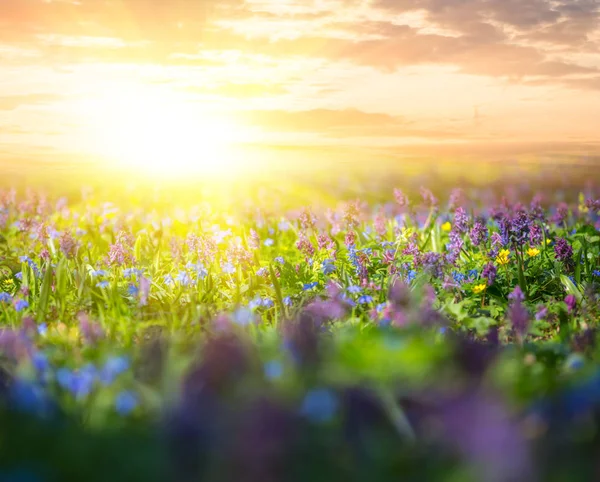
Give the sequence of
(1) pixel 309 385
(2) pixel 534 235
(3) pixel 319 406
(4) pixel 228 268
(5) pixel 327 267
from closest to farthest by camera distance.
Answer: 1. (3) pixel 319 406
2. (1) pixel 309 385
3. (5) pixel 327 267
4. (4) pixel 228 268
5. (2) pixel 534 235

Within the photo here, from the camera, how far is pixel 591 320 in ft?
15.1

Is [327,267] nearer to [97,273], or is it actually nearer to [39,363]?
[97,273]

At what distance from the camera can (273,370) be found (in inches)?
99.0

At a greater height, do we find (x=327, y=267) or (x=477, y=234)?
(x=477, y=234)

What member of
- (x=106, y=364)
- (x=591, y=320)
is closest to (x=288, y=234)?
(x=591, y=320)

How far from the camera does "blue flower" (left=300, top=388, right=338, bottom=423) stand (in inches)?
84.4

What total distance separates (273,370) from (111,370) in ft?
2.36

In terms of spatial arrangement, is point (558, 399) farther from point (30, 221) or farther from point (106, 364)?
point (30, 221)

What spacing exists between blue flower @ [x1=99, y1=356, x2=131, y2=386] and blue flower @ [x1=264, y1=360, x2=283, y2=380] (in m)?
0.64

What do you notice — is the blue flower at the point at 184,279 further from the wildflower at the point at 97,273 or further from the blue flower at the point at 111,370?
the blue flower at the point at 111,370

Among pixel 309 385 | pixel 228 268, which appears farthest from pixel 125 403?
pixel 228 268

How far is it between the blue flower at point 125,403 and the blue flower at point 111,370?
109mm

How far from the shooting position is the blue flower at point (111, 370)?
2762 millimetres

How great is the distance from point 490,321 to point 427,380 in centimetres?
176
